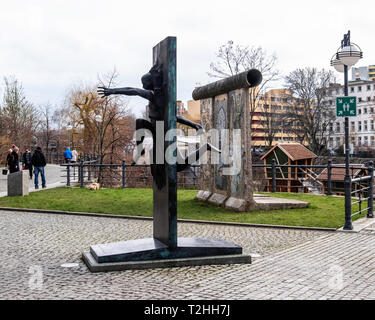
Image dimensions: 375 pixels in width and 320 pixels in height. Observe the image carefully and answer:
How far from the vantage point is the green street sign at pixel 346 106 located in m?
11.4

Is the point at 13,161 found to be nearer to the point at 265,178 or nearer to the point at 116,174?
the point at 116,174

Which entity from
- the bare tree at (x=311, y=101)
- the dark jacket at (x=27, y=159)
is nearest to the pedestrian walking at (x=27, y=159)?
the dark jacket at (x=27, y=159)

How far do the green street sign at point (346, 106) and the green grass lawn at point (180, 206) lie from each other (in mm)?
2690

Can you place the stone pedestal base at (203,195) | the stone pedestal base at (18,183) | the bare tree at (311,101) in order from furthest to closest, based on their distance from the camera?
the bare tree at (311,101), the stone pedestal base at (18,183), the stone pedestal base at (203,195)

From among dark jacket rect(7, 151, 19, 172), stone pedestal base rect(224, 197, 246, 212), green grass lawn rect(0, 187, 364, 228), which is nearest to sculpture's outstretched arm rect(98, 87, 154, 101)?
green grass lawn rect(0, 187, 364, 228)

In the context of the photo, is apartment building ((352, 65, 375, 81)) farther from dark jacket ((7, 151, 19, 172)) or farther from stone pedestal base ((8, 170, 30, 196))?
stone pedestal base ((8, 170, 30, 196))

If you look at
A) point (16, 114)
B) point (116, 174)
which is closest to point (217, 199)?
point (116, 174)

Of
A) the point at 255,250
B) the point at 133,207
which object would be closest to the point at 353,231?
the point at 255,250

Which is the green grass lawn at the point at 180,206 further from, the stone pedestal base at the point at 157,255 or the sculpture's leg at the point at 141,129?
the sculpture's leg at the point at 141,129

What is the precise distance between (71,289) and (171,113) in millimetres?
3051

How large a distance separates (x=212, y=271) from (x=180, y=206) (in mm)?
7965

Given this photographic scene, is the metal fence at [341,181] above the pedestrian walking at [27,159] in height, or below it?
below

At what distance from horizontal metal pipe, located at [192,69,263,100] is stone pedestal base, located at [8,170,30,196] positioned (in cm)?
761

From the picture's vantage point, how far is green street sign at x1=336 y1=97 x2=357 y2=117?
11.4 m
